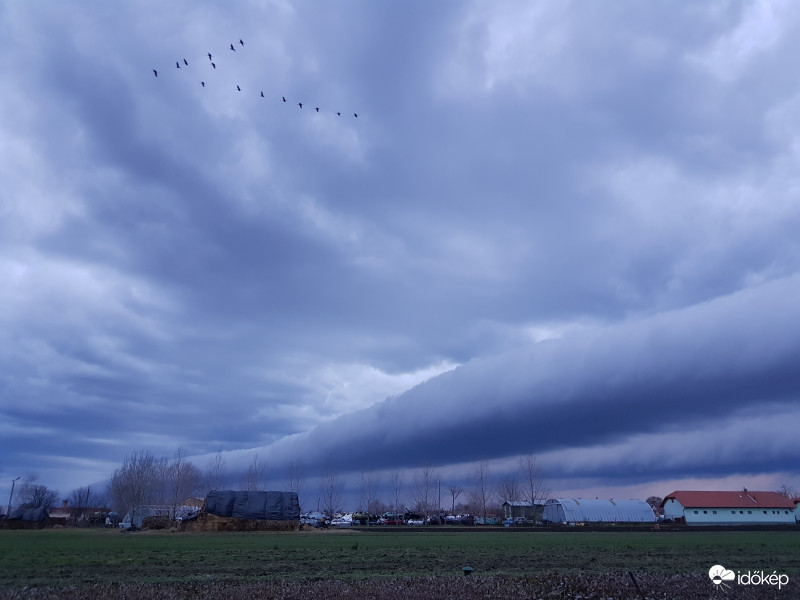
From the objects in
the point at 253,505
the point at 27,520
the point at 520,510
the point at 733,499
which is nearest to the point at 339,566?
the point at 253,505

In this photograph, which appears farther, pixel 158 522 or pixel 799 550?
pixel 158 522

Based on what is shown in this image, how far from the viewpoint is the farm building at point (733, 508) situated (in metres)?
127

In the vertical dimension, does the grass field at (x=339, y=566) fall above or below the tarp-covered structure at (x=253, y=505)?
below

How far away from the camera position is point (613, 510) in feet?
447


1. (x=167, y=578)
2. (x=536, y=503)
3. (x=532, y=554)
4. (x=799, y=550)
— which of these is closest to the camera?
(x=167, y=578)

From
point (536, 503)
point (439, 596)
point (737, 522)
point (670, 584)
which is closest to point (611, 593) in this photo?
point (670, 584)

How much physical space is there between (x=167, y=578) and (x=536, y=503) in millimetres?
143995

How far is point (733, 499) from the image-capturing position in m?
131

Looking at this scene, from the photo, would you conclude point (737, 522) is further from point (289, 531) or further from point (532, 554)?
point (532, 554)

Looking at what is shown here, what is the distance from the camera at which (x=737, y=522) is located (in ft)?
405

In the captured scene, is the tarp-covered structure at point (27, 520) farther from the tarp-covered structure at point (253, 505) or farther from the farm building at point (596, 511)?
the farm building at point (596, 511)

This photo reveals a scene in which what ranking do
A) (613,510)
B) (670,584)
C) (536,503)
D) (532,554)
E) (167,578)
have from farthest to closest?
(536,503)
(613,510)
(532,554)
(167,578)
(670,584)

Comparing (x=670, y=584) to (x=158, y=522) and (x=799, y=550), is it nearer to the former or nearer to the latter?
(x=799, y=550)

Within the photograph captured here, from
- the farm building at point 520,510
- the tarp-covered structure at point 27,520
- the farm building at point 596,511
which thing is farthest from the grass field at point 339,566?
the farm building at point 520,510
